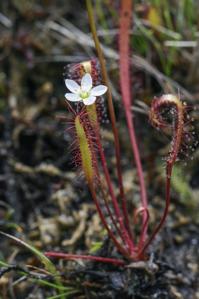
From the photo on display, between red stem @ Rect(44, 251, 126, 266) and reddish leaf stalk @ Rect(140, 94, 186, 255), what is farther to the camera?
red stem @ Rect(44, 251, 126, 266)

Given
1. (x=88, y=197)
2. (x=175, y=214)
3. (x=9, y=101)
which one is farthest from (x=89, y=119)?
(x=9, y=101)

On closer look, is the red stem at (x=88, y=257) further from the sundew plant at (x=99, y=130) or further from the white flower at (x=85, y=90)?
the white flower at (x=85, y=90)

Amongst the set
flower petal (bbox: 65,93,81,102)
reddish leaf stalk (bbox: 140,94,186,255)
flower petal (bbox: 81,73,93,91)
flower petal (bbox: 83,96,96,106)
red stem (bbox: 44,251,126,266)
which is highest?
flower petal (bbox: 81,73,93,91)

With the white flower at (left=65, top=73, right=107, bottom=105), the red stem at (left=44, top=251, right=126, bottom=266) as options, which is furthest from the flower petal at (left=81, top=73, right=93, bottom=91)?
the red stem at (left=44, top=251, right=126, bottom=266)

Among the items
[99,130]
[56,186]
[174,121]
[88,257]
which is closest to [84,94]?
[99,130]

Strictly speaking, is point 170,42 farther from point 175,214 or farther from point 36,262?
point 36,262

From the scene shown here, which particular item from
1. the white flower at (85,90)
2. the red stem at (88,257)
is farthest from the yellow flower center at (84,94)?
the red stem at (88,257)

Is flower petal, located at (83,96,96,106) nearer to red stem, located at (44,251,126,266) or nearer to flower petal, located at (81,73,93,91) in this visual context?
flower petal, located at (81,73,93,91)

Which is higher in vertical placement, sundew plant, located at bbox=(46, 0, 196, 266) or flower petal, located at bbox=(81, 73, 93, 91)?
flower petal, located at bbox=(81, 73, 93, 91)
